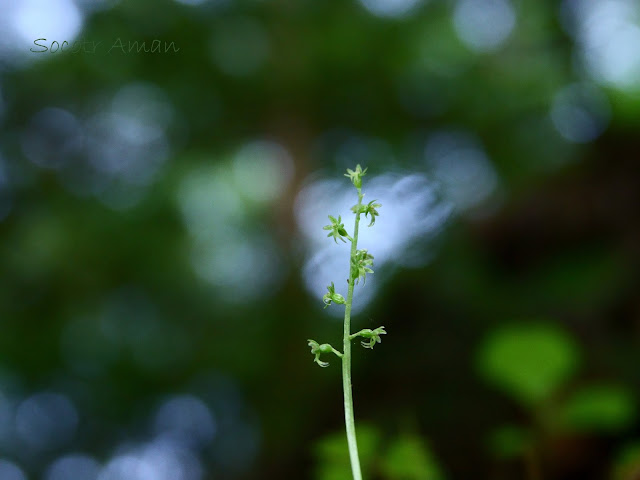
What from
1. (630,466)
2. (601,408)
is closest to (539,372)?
(601,408)

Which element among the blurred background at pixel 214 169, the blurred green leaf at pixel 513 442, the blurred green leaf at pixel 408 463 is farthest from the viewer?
the blurred background at pixel 214 169

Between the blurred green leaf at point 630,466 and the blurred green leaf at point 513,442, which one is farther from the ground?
the blurred green leaf at point 513,442

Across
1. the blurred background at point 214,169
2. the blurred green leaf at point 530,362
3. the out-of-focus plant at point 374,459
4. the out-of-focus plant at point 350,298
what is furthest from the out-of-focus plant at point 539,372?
the blurred background at point 214,169

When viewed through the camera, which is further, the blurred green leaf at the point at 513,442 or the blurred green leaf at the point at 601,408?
the blurred green leaf at the point at 513,442

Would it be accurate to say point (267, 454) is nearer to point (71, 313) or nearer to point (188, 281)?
point (188, 281)

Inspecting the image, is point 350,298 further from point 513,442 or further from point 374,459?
point 513,442

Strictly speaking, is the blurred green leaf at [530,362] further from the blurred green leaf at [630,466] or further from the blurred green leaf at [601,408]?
the blurred green leaf at [630,466]

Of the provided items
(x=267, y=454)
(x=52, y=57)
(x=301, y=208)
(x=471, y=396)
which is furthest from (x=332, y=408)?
(x=52, y=57)

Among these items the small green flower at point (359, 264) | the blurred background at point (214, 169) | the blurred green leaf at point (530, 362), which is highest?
the blurred background at point (214, 169)
